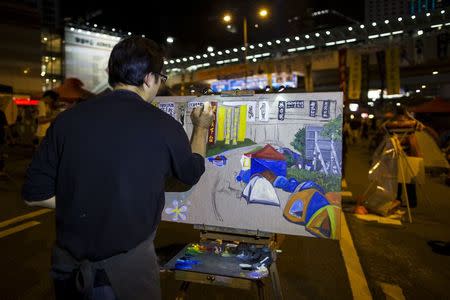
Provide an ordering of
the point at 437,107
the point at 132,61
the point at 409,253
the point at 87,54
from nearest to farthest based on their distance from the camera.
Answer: the point at 132,61 < the point at 409,253 < the point at 437,107 < the point at 87,54

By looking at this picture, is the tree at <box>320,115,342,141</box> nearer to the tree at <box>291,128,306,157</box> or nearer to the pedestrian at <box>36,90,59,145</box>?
the tree at <box>291,128,306,157</box>

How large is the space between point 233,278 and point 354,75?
51.2ft

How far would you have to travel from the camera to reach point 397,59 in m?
14.9

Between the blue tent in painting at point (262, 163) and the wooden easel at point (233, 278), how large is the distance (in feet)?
1.42

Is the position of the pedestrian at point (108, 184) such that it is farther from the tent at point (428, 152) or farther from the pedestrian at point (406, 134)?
the tent at point (428, 152)

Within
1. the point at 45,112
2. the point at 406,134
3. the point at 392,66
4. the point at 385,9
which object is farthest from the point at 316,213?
the point at 385,9

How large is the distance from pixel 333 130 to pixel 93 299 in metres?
1.80

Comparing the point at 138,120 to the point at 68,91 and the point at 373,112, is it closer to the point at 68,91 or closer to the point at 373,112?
the point at 68,91

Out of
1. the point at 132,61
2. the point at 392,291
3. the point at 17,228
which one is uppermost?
A: the point at 132,61

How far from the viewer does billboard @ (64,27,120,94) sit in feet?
105

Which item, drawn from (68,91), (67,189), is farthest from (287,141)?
(68,91)

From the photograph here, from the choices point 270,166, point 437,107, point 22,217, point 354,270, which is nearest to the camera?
point 270,166

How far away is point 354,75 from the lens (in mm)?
16281

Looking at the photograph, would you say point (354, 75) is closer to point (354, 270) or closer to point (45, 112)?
point (45, 112)
